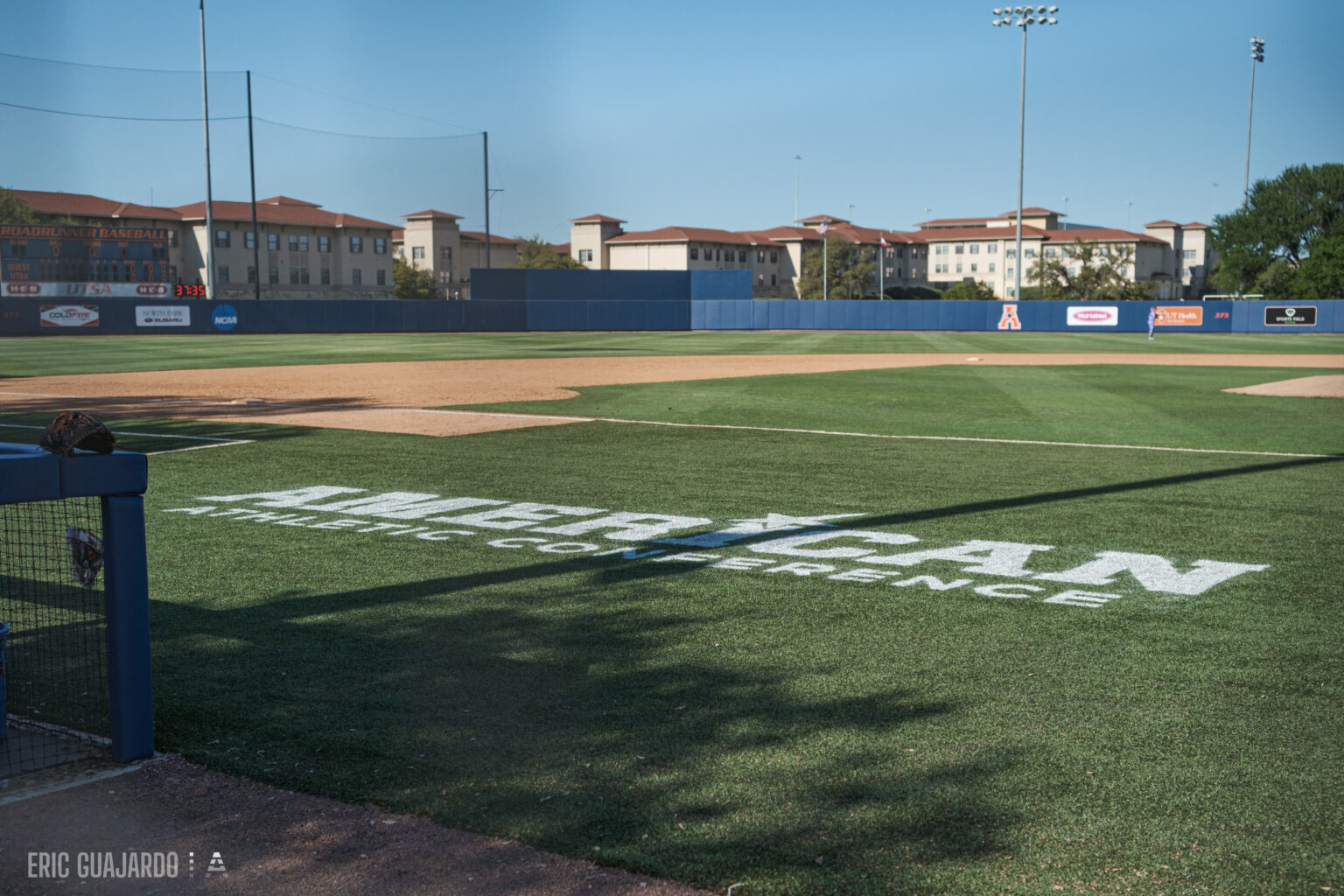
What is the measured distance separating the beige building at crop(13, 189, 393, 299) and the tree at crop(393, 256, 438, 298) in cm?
82

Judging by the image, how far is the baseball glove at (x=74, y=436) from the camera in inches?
153

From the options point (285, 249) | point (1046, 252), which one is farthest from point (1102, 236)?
point (285, 249)

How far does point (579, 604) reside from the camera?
6223mm

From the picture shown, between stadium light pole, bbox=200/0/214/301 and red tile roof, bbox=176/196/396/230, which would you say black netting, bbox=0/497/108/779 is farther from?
red tile roof, bbox=176/196/396/230

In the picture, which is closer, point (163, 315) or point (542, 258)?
point (163, 315)

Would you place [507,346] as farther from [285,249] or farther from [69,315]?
[285,249]

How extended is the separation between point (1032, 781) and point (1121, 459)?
912cm

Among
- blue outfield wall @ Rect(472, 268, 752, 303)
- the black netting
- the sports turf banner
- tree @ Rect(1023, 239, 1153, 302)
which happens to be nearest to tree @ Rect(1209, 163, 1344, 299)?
tree @ Rect(1023, 239, 1153, 302)

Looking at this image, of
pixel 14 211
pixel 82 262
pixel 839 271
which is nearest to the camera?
pixel 14 211

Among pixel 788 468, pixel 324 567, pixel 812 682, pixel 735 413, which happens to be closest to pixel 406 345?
pixel 735 413

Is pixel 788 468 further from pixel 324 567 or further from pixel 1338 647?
pixel 1338 647

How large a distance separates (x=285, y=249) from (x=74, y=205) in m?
32.3

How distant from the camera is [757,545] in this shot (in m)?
7.77

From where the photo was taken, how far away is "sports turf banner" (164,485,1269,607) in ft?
22.2
